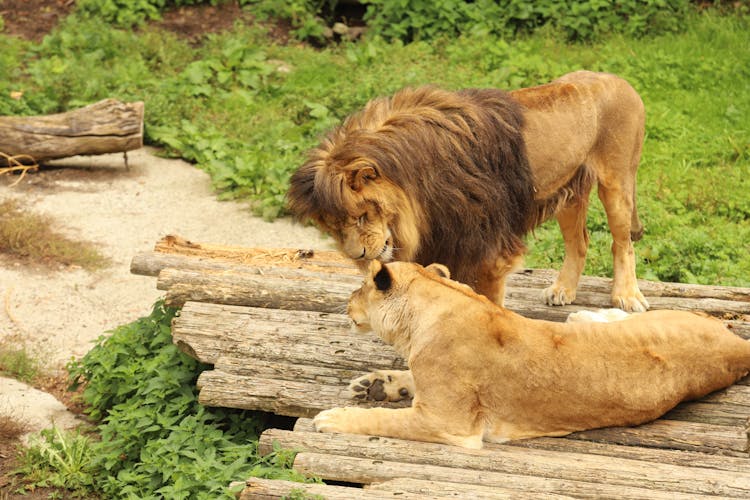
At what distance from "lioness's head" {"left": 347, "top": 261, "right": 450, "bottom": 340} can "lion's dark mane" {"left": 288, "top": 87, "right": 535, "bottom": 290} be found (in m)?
0.36

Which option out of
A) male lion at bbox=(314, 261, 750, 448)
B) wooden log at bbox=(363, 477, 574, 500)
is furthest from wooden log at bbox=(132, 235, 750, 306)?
wooden log at bbox=(363, 477, 574, 500)

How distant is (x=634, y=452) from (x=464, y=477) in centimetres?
81

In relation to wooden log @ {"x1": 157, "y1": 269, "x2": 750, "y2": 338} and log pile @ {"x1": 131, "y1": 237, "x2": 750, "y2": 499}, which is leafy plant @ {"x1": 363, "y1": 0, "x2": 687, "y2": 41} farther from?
wooden log @ {"x1": 157, "y1": 269, "x2": 750, "y2": 338}

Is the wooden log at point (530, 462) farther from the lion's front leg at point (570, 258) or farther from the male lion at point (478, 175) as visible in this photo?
the lion's front leg at point (570, 258)

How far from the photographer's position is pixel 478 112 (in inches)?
225

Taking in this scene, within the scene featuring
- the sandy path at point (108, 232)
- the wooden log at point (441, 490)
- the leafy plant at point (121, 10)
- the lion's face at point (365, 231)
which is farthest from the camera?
the leafy plant at point (121, 10)

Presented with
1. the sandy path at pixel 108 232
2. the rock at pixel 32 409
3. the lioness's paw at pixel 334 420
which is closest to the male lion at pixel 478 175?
the lioness's paw at pixel 334 420

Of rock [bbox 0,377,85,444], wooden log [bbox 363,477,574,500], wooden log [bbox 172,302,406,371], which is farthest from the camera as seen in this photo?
rock [bbox 0,377,85,444]

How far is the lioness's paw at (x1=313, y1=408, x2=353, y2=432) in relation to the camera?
4.89m

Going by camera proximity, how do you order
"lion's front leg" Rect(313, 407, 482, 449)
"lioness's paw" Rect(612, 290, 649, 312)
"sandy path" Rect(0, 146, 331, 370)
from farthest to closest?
"sandy path" Rect(0, 146, 331, 370) → "lioness's paw" Rect(612, 290, 649, 312) → "lion's front leg" Rect(313, 407, 482, 449)

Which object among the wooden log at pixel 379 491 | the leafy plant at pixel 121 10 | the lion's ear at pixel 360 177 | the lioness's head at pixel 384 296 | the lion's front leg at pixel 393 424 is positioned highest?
the lion's ear at pixel 360 177

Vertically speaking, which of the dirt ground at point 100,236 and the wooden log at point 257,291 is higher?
the wooden log at point 257,291

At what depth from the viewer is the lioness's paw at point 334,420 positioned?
4895mm

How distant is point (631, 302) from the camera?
6.60 metres
